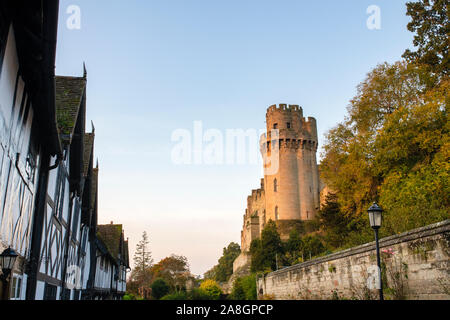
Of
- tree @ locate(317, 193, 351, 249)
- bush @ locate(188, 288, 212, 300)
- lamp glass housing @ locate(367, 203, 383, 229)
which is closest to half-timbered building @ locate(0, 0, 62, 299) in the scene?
lamp glass housing @ locate(367, 203, 383, 229)

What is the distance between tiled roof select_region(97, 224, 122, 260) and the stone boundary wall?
555 inches

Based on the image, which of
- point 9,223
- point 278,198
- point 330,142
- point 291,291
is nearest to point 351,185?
point 330,142

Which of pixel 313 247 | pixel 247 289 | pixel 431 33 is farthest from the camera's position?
pixel 313 247

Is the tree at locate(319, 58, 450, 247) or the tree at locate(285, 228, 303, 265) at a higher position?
the tree at locate(319, 58, 450, 247)

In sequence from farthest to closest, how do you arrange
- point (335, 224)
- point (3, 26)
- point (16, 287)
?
point (335, 224), point (16, 287), point (3, 26)

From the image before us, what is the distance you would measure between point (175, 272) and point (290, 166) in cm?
2404

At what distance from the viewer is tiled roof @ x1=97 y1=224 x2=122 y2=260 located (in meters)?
26.0

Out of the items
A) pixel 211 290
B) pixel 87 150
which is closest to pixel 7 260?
pixel 87 150

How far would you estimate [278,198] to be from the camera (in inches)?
2377

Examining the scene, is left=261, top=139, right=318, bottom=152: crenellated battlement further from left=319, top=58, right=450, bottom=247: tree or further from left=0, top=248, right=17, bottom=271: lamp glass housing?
left=0, top=248, right=17, bottom=271: lamp glass housing

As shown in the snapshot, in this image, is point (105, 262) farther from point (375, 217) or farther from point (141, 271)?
point (141, 271)

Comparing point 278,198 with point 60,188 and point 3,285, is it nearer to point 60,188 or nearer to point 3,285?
point 60,188

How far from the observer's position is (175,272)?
61.4 metres
